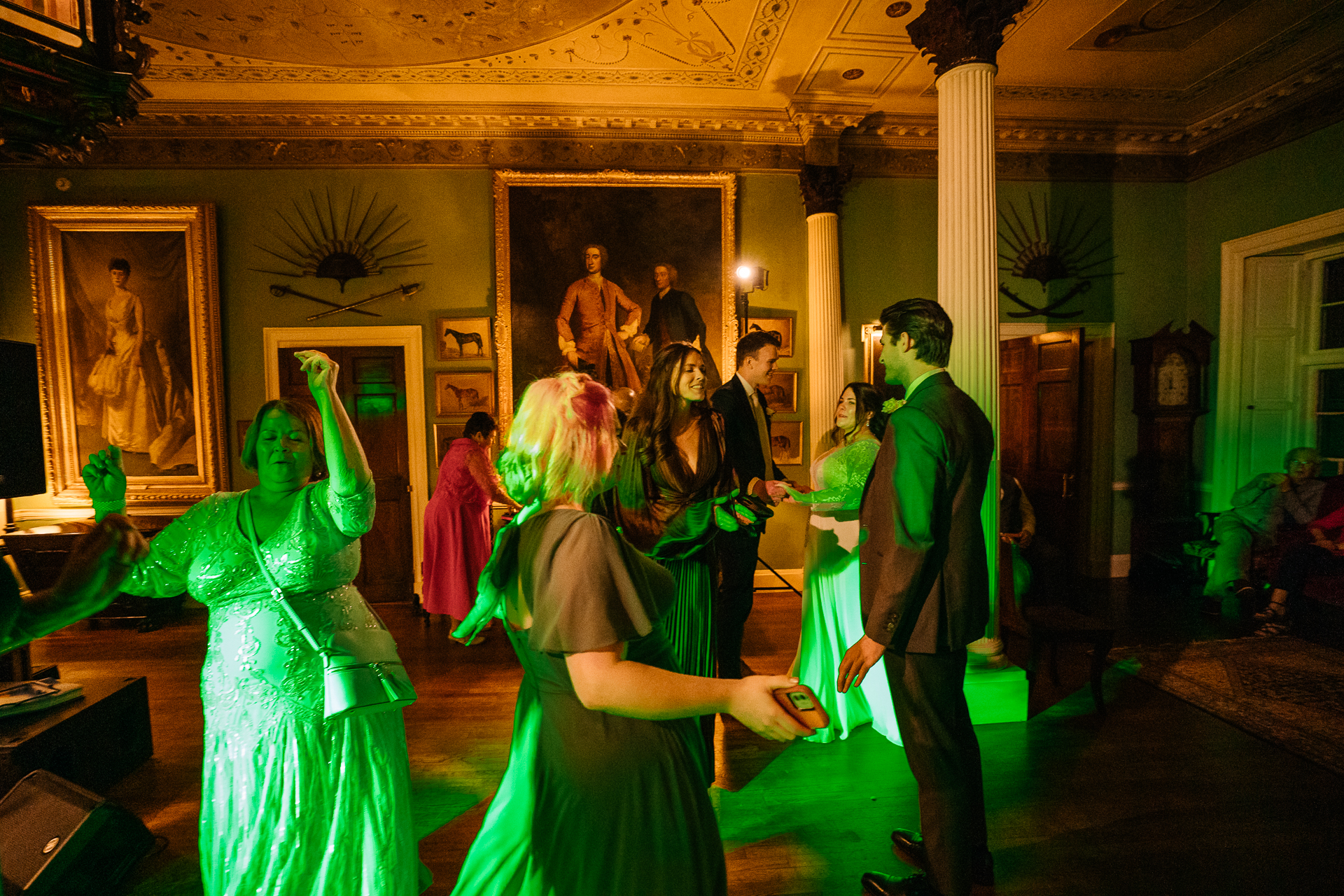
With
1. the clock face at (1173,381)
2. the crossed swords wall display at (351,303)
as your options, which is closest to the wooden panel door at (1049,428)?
the clock face at (1173,381)

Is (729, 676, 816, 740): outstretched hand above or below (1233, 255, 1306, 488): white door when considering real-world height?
below

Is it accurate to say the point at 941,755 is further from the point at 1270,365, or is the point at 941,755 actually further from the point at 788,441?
the point at 1270,365

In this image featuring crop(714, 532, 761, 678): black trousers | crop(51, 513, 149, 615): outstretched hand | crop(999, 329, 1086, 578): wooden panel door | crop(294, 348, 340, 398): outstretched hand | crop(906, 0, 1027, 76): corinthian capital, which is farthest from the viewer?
crop(999, 329, 1086, 578): wooden panel door

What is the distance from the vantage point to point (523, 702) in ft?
4.27

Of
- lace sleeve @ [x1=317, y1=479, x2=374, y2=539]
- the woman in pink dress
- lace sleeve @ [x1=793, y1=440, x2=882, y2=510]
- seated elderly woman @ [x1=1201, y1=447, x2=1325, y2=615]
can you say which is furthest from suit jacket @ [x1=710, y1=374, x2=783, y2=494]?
seated elderly woman @ [x1=1201, y1=447, x2=1325, y2=615]

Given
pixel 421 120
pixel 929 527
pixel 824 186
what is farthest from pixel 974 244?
pixel 421 120

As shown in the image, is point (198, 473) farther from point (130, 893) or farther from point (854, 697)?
point (854, 697)

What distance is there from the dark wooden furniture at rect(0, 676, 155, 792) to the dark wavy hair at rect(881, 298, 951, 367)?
11.7 feet

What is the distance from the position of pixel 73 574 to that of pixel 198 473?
5.68 m

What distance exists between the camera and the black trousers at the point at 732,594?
308cm

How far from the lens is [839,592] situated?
3191mm

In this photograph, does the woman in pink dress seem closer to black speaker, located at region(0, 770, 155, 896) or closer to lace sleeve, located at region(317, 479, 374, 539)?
black speaker, located at region(0, 770, 155, 896)

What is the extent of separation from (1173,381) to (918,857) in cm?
600

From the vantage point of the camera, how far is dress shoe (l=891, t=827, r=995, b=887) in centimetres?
215
